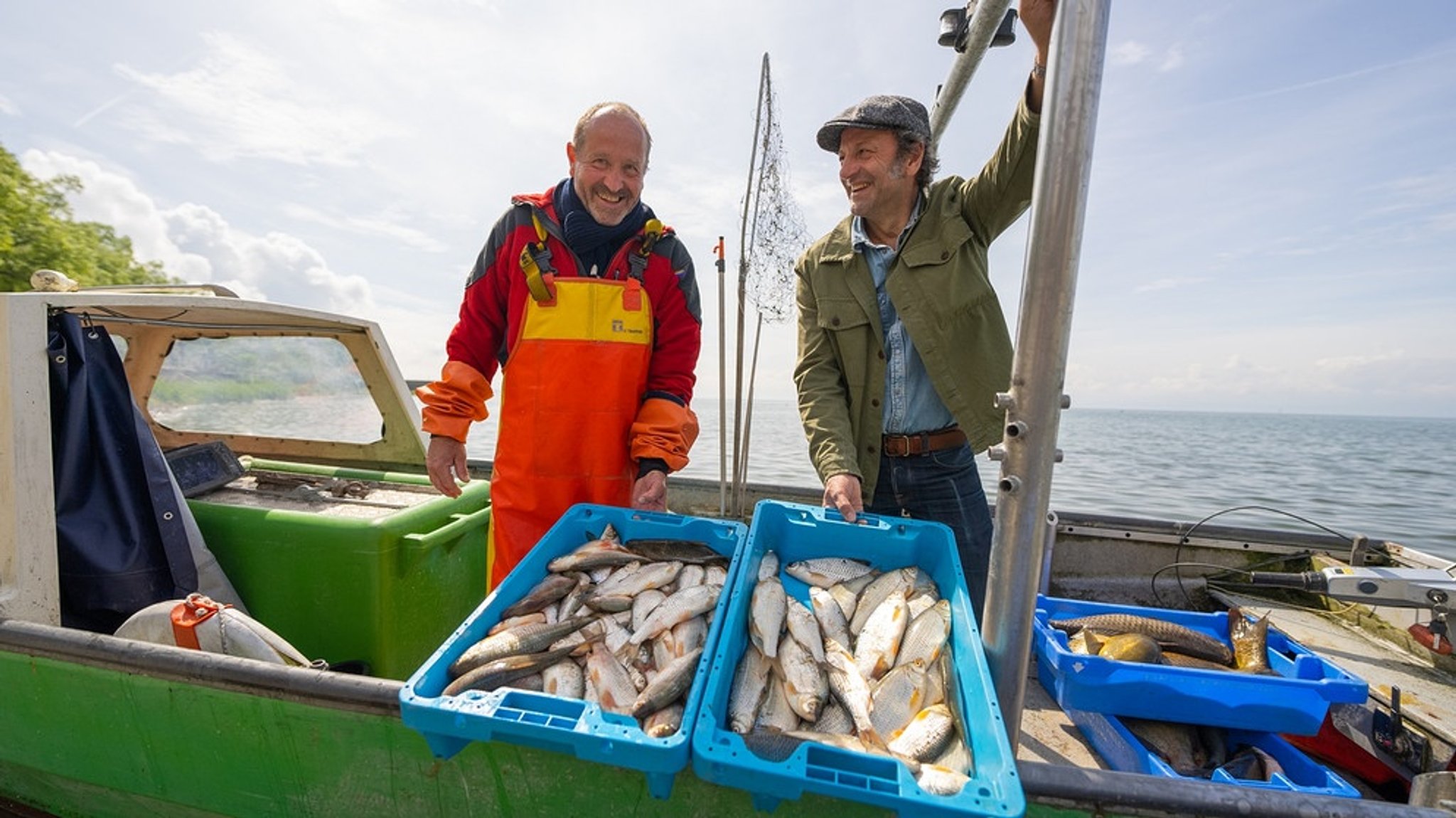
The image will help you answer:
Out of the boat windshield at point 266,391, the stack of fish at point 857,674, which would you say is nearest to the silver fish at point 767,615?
the stack of fish at point 857,674

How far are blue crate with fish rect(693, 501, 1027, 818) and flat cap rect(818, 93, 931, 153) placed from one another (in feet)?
4.97

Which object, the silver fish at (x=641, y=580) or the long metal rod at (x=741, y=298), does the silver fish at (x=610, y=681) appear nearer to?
the silver fish at (x=641, y=580)

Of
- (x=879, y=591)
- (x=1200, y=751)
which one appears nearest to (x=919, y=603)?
(x=879, y=591)

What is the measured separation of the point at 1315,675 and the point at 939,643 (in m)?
2.08

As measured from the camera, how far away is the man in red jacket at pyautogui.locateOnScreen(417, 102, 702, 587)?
253 centimetres

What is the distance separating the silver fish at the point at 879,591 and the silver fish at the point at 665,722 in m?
0.70

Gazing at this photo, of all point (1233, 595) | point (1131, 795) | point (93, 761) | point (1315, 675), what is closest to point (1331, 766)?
point (1315, 675)

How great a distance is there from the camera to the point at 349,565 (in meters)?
2.59

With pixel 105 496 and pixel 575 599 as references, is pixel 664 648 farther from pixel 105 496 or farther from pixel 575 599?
pixel 105 496

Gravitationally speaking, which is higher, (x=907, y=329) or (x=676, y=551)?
(x=907, y=329)

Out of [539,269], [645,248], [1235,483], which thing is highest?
[645,248]

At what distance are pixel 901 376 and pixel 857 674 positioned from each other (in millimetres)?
1422

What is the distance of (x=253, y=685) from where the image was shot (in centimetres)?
162

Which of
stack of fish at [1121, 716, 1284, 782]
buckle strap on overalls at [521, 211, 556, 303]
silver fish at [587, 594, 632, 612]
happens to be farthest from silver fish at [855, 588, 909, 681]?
buckle strap on overalls at [521, 211, 556, 303]
